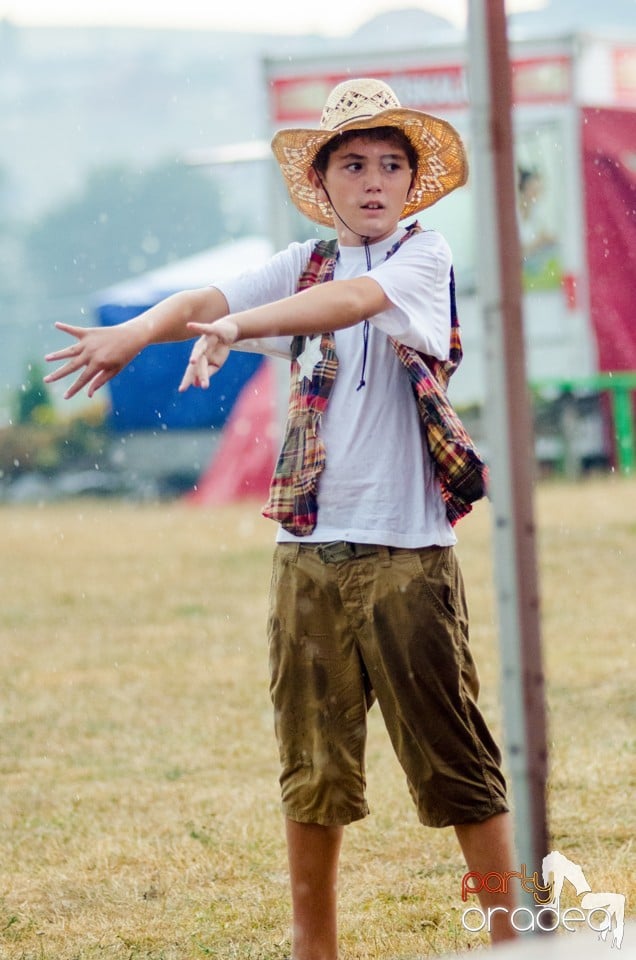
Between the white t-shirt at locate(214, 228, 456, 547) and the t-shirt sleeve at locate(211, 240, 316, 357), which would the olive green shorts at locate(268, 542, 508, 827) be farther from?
the t-shirt sleeve at locate(211, 240, 316, 357)

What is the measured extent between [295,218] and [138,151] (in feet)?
388

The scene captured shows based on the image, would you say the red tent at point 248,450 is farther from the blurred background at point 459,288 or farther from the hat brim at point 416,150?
the hat brim at point 416,150

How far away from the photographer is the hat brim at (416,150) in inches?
114

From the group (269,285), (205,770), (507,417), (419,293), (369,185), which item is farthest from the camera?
(205,770)

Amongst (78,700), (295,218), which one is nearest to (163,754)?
(78,700)

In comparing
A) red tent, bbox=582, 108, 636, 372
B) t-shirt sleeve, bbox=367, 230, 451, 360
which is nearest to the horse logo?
t-shirt sleeve, bbox=367, 230, 451, 360

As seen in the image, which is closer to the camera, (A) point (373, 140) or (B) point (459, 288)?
(A) point (373, 140)

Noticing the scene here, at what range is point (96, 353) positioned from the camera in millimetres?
2639

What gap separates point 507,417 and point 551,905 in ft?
2.54

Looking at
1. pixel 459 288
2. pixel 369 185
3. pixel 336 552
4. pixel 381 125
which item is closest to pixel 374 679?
pixel 336 552

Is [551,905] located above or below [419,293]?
below

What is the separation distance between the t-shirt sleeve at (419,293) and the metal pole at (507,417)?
1.99 feet

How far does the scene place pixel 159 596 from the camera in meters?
8.44

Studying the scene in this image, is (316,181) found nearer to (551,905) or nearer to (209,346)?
(209,346)
